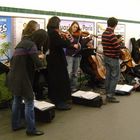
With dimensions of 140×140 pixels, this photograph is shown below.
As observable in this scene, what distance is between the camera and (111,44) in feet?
17.1

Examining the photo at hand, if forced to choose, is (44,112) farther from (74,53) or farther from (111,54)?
(74,53)

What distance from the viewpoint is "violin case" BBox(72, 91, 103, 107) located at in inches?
200

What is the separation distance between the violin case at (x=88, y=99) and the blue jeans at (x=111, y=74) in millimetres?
359

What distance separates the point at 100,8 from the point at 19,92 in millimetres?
4280

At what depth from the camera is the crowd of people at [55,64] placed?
3646 mm

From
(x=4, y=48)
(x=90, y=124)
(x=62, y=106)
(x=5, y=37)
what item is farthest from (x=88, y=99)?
(x=5, y=37)

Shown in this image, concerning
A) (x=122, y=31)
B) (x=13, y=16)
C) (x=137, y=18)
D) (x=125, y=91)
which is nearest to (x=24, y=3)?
(x=13, y=16)

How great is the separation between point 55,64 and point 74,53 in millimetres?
991

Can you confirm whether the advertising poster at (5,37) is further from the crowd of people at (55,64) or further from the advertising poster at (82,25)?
the advertising poster at (82,25)

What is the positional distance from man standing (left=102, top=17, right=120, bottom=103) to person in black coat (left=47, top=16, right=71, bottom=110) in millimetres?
770

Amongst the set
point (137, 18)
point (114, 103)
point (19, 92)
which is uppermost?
point (137, 18)

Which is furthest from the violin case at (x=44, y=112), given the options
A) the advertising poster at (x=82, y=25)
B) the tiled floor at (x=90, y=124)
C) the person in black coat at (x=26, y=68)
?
the advertising poster at (x=82, y=25)

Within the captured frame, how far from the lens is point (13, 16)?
5.20 meters

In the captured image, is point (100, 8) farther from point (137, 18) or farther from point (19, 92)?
point (19, 92)
